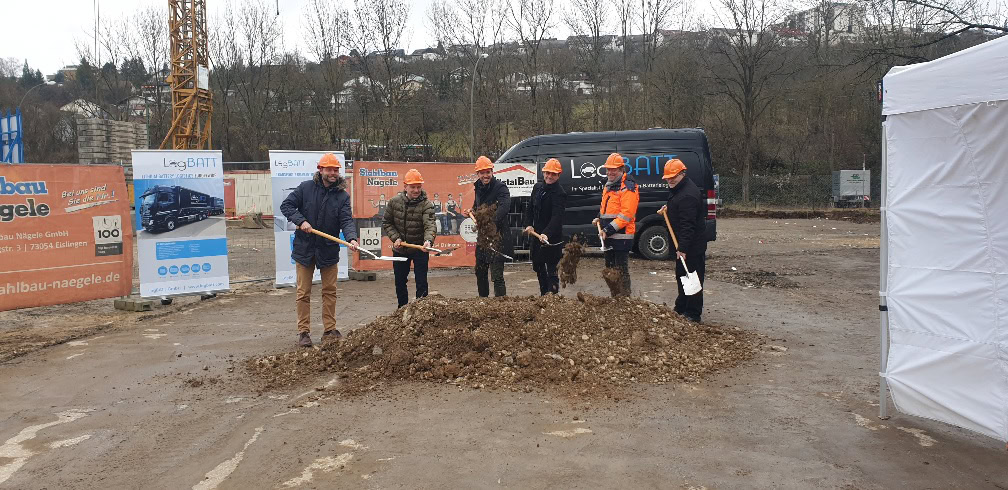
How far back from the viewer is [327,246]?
310 inches

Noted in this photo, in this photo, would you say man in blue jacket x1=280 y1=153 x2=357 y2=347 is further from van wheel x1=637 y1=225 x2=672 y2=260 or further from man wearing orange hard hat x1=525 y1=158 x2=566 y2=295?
van wheel x1=637 y1=225 x2=672 y2=260

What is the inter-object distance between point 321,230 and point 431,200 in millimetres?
6250

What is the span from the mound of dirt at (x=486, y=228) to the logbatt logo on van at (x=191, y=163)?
15.0ft

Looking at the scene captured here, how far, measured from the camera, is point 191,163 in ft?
35.0

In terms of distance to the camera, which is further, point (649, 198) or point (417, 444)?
point (649, 198)

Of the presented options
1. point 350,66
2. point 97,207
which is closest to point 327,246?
point 97,207

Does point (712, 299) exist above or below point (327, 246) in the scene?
below

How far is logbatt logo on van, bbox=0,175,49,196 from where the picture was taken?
8.84 metres

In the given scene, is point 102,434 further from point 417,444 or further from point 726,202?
point 726,202

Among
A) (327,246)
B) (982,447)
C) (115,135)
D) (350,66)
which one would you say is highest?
(350,66)

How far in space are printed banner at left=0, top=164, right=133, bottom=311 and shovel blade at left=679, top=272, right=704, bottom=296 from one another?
750cm

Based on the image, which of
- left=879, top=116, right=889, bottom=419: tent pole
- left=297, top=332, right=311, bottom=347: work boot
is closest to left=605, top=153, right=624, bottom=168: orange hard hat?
left=879, top=116, right=889, bottom=419: tent pole

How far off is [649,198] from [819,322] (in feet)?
19.2

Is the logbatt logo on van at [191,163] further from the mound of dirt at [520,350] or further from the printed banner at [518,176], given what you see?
the printed banner at [518,176]
